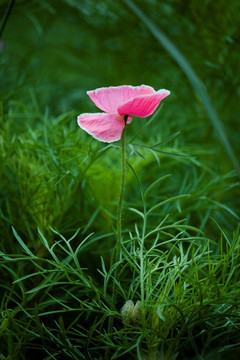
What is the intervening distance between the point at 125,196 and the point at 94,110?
28 centimetres

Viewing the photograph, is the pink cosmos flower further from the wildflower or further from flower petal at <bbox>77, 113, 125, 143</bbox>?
the wildflower

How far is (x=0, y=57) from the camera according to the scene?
71 cm

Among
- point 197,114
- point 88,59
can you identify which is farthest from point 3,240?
point 88,59

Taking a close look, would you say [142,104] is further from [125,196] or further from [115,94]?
[125,196]

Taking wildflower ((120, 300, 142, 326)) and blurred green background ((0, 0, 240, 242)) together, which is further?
blurred green background ((0, 0, 240, 242))

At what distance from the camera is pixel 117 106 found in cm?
32

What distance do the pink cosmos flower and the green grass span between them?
0.02 meters

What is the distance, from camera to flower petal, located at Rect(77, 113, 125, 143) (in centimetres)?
32

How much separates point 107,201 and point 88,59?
0.53m

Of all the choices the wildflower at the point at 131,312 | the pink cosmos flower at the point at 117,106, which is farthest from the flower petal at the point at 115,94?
the wildflower at the point at 131,312

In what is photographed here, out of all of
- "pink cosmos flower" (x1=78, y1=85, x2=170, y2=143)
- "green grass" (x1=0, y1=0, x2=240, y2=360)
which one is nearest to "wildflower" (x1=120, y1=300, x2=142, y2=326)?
"green grass" (x1=0, y1=0, x2=240, y2=360)

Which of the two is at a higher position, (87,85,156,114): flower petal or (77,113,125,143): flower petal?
(87,85,156,114): flower petal

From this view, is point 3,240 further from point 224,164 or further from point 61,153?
point 224,164

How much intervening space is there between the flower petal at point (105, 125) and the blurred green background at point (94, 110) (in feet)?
0.25
